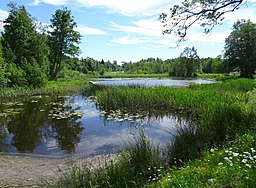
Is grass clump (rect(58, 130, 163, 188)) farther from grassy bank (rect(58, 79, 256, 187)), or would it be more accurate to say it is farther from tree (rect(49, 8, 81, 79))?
tree (rect(49, 8, 81, 79))

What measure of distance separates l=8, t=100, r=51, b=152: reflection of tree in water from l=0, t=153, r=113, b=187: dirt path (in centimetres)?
118

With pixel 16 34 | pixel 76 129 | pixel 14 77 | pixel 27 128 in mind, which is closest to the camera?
pixel 76 129

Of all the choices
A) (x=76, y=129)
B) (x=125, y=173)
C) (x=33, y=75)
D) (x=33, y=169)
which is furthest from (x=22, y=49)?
(x=125, y=173)

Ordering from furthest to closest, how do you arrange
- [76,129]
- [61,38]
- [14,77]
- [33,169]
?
[61,38] < [14,77] < [76,129] < [33,169]

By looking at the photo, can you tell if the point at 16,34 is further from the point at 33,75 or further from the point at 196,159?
the point at 196,159

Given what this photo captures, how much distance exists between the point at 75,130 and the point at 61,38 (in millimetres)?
33209

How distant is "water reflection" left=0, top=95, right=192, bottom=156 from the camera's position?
8.55 metres

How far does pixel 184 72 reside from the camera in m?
77.5

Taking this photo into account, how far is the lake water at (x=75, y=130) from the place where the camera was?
8.47 m

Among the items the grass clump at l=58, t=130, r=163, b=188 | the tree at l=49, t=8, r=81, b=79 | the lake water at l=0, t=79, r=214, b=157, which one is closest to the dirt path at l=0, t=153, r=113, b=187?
the grass clump at l=58, t=130, r=163, b=188

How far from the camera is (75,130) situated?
11.1 metres

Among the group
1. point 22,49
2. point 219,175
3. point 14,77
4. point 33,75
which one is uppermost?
point 22,49

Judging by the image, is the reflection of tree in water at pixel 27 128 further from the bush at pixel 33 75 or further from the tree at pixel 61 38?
the tree at pixel 61 38

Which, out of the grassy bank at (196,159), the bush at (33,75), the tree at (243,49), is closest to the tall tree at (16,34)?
the bush at (33,75)
